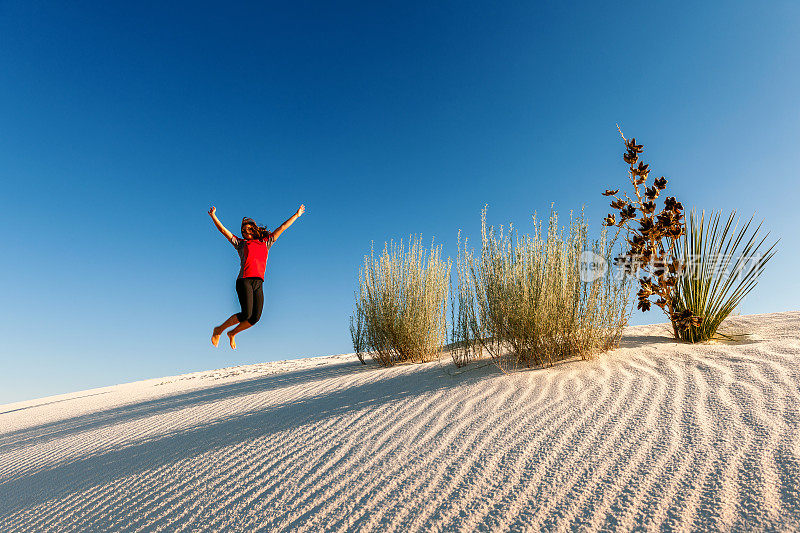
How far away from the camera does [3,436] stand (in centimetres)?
512

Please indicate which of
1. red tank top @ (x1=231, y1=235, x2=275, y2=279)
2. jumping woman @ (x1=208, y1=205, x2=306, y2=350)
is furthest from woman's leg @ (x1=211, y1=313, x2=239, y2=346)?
red tank top @ (x1=231, y1=235, x2=275, y2=279)

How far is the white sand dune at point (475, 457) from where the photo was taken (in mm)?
1711

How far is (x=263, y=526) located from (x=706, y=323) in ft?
13.5

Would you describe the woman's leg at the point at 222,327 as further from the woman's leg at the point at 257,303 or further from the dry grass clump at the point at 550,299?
the dry grass clump at the point at 550,299

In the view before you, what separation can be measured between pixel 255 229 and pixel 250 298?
0.70 metres

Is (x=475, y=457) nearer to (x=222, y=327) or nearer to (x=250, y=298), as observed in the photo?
(x=250, y=298)

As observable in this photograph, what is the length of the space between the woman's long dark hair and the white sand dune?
5.15 ft

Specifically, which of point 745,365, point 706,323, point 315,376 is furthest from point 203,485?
point 706,323

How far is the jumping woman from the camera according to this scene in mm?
4109

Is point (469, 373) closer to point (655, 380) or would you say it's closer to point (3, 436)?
point (655, 380)

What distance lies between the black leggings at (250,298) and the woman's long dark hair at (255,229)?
44 centimetres

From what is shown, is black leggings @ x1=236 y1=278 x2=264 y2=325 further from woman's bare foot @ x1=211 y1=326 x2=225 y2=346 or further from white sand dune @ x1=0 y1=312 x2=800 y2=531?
white sand dune @ x1=0 y1=312 x2=800 y2=531

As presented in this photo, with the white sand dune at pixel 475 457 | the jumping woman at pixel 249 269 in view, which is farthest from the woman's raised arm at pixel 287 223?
the white sand dune at pixel 475 457

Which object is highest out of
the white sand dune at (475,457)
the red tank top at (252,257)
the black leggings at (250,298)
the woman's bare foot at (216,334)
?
the red tank top at (252,257)
